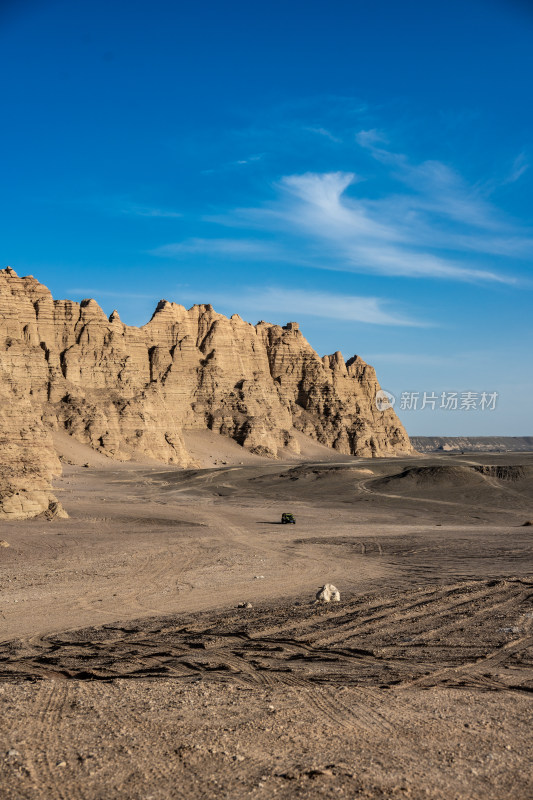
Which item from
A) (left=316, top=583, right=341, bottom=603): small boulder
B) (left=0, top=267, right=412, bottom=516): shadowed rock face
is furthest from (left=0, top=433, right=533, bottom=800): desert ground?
(left=0, top=267, right=412, bottom=516): shadowed rock face

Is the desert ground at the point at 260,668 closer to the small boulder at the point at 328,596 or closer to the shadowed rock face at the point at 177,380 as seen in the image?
the small boulder at the point at 328,596

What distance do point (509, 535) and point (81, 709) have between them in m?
23.9

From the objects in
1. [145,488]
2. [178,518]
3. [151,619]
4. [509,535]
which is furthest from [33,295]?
[151,619]

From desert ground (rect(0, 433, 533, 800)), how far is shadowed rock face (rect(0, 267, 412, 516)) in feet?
130

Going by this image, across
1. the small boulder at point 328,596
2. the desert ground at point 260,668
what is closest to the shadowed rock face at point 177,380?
the desert ground at point 260,668

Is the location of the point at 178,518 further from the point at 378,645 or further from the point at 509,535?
the point at 378,645

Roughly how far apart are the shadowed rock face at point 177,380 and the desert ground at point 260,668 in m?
39.7

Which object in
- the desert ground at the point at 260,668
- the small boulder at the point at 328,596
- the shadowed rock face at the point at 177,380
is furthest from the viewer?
the shadowed rock face at the point at 177,380

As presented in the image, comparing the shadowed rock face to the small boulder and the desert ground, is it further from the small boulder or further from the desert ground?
the small boulder

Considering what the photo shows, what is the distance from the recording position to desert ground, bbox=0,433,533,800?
570 centimetres

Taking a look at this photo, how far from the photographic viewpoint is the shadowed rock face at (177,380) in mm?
79312

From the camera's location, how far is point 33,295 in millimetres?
89625

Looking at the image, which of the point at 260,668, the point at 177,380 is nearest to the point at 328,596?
the point at 260,668

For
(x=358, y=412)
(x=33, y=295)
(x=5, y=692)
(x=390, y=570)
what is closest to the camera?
(x=5, y=692)
